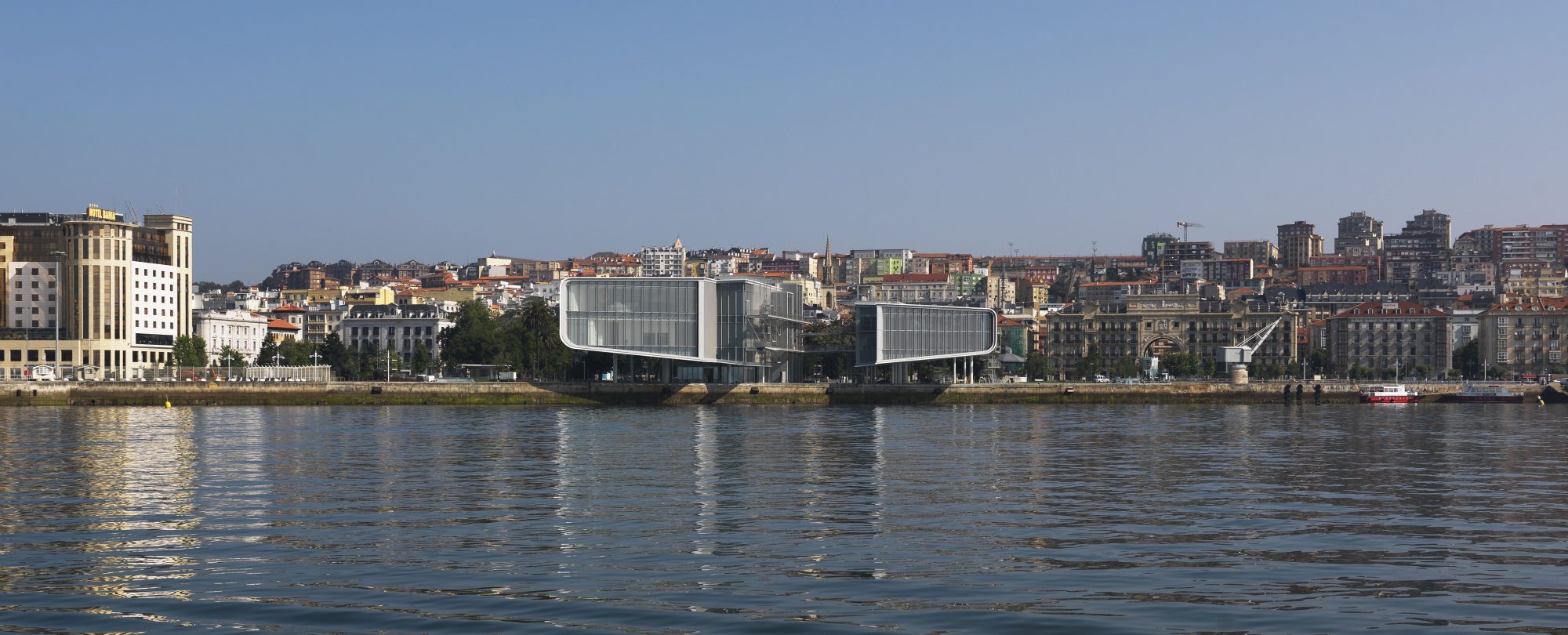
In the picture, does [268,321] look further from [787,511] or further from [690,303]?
[787,511]

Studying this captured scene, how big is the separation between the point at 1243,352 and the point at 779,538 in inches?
4381

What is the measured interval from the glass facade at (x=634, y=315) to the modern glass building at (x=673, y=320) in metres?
0.04

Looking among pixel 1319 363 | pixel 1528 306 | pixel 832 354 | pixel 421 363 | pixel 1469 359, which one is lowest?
pixel 1319 363

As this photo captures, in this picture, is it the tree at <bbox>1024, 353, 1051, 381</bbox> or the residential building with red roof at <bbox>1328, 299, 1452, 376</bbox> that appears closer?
the tree at <bbox>1024, 353, 1051, 381</bbox>

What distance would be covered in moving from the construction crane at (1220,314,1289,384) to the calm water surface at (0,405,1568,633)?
62321 mm

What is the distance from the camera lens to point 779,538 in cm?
2211

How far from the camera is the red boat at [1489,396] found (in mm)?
104438

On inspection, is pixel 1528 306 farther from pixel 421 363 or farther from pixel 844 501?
pixel 844 501

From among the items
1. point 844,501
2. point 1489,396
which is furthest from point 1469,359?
point 844,501

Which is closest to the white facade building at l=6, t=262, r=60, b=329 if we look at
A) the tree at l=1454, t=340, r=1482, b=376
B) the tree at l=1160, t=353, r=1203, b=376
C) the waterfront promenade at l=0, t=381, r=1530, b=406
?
the waterfront promenade at l=0, t=381, r=1530, b=406

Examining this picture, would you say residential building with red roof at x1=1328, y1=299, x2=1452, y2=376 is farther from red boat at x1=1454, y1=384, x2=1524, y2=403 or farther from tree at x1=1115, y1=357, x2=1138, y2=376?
red boat at x1=1454, y1=384, x2=1524, y2=403

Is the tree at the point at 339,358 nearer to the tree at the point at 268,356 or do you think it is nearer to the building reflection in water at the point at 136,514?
the tree at the point at 268,356

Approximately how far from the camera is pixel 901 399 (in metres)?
96.2

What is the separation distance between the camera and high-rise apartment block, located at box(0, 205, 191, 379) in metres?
118
